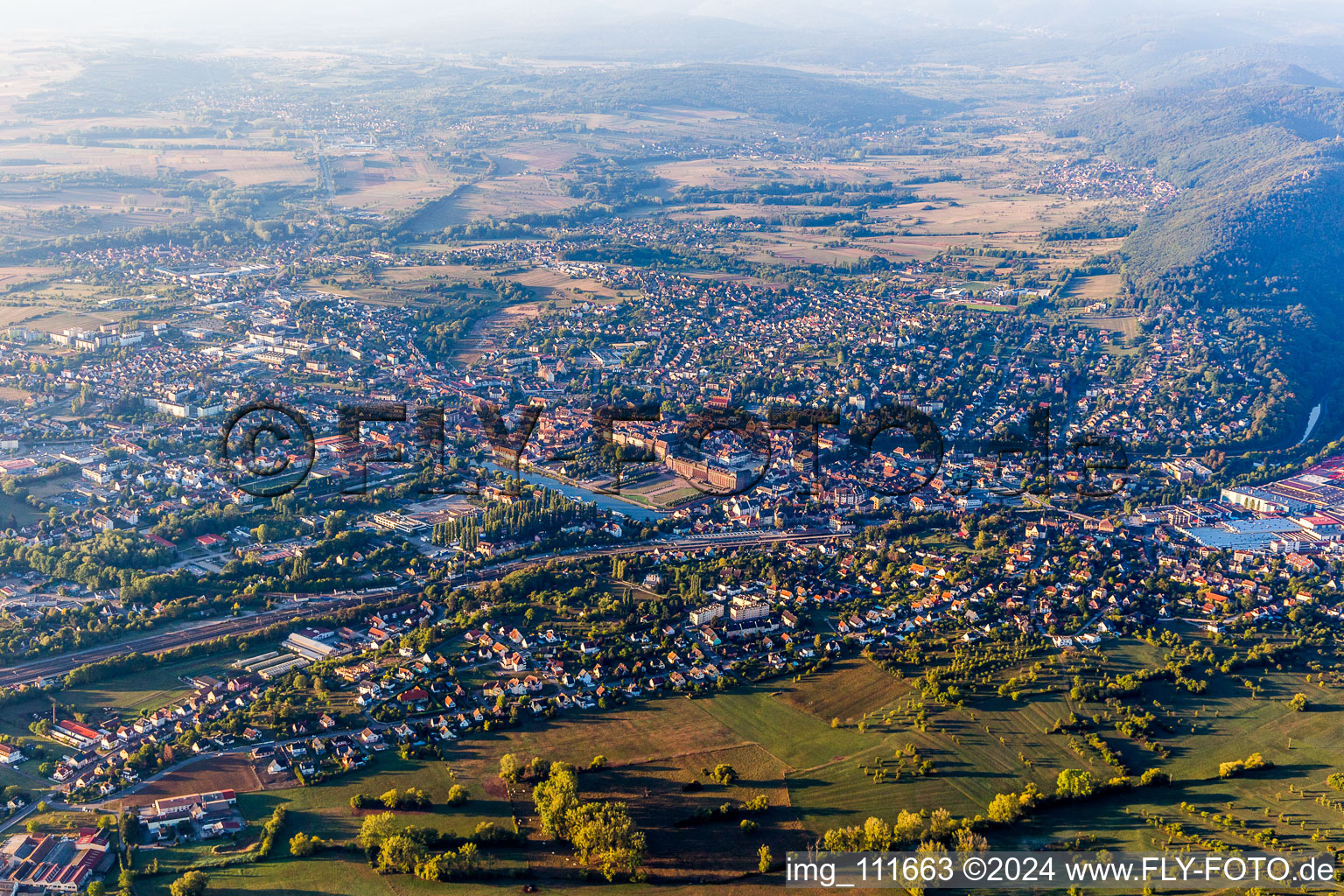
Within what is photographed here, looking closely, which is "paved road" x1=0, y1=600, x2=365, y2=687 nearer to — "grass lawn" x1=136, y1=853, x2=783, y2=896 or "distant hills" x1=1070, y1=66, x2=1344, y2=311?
"grass lawn" x1=136, y1=853, x2=783, y2=896

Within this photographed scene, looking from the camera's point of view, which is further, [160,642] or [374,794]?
[160,642]

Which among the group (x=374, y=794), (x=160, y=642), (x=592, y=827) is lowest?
(x=374, y=794)

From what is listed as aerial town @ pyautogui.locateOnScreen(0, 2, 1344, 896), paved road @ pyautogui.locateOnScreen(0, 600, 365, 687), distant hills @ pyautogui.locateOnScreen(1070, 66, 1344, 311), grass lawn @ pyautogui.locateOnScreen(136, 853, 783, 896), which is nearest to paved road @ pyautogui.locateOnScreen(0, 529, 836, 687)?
paved road @ pyautogui.locateOnScreen(0, 600, 365, 687)

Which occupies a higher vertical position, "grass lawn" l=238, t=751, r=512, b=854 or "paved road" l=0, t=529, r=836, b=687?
"paved road" l=0, t=529, r=836, b=687

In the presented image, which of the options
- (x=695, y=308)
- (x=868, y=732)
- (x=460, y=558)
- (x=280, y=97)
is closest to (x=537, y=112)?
(x=280, y=97)

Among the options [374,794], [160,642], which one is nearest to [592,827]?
[374,794]

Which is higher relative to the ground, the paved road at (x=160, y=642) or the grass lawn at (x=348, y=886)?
the paved road at (x=160, y=642)

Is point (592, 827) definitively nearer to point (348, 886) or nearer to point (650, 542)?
point (348, 886)

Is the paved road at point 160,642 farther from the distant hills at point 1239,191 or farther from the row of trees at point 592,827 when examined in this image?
the distant hills at point 1239,191

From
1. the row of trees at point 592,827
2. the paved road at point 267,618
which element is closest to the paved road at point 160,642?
the paved road at point 267,618
